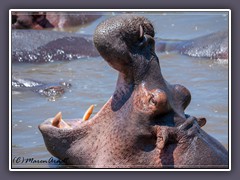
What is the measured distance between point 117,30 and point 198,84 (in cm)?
409

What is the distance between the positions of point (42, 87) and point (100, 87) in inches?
25.8

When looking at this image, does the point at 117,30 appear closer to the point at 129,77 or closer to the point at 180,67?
the point at 129,77

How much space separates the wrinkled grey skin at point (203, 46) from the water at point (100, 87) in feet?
0.55

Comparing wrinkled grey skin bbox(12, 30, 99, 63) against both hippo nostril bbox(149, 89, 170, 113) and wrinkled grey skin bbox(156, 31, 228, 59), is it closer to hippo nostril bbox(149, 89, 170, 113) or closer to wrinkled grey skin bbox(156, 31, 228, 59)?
wrinkled grey skin bbox(156, 31, 228, 59)

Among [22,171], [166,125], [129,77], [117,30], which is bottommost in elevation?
[22,171]

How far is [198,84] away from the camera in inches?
320

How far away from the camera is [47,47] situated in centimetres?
1008

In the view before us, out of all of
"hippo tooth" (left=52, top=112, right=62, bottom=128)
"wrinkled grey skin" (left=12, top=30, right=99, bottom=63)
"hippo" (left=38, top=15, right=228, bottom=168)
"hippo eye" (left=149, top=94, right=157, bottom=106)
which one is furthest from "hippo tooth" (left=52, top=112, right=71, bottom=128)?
"wrinkled grey skin" (left=12, top=30, right=99, bottom=63)

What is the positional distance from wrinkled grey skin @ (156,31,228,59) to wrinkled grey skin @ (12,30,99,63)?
1.09m

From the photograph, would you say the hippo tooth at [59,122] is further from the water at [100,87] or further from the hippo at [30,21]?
the hippo at [30,21]

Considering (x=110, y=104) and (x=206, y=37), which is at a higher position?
(x=206, y=37)

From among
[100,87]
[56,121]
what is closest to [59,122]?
[56,121]
